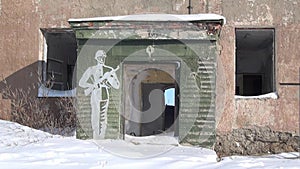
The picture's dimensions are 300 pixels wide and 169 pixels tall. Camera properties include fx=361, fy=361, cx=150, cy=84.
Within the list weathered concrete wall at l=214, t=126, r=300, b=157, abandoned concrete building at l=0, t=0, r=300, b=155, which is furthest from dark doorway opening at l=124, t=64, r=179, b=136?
weathered concrete wall at l=214, t=126, r=300, b=157

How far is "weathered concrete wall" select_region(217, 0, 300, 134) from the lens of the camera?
8.36 m

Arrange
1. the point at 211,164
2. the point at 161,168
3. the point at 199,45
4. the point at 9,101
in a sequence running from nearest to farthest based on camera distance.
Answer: the point at 161,168 < the point at 211,164 < the point at 199,45 < the point at 9,101

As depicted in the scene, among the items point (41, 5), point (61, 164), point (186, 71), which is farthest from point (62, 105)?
point (61, 164)

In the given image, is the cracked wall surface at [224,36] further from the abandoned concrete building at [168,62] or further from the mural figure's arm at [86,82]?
the mural figure's arm at [86,82]

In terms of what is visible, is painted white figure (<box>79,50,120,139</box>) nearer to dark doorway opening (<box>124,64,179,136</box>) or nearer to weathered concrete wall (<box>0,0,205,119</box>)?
dark doorway opening (<box>124,64,179,136</box>)

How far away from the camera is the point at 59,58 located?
11.2m

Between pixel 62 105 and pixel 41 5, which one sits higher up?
pixel 41 5

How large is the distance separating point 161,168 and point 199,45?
119 inches

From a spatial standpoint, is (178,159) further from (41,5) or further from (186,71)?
(41,5)

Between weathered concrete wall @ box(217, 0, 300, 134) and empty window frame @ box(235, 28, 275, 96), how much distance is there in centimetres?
161

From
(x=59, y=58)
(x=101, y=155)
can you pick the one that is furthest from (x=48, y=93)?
(x=101, y=155)

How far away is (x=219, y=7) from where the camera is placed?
864cm

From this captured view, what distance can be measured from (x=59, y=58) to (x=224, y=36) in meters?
5.29

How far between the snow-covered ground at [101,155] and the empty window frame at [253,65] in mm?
4991
